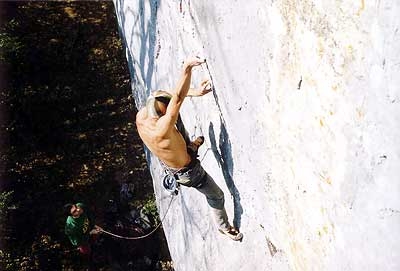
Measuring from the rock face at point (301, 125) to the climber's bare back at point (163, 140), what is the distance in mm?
309

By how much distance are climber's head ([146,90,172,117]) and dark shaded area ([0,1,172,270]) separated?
10.6ft

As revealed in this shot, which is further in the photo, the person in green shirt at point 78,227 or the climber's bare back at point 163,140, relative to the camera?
the person in green shirt at point 78,227

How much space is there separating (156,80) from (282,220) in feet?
9.31

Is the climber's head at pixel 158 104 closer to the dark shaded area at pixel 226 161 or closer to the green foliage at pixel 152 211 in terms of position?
the dark shaded area at pixel 226 161

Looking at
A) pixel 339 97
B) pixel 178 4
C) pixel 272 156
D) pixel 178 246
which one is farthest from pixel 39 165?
pixel 339 97

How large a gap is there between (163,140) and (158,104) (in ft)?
0.76

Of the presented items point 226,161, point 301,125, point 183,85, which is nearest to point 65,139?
point 226,161

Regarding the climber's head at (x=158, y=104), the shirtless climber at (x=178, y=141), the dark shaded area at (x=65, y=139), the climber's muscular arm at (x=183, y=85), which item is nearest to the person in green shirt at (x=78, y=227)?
the dark shaded area at (x=65, y=139)

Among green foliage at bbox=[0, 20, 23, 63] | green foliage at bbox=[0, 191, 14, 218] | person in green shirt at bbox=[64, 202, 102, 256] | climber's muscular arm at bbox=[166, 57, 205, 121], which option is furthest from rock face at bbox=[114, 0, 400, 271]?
green foliage at bbox=[0, 20, 23, 63]

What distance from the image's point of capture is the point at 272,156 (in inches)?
112

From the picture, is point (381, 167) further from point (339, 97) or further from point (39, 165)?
point (39, 165)

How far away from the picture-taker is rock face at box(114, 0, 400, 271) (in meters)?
1.83

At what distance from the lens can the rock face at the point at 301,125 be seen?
183cm

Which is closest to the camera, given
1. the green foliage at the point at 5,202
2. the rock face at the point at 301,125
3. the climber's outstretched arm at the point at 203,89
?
the rock face at the point at 301,125
